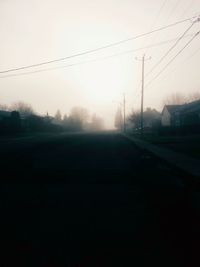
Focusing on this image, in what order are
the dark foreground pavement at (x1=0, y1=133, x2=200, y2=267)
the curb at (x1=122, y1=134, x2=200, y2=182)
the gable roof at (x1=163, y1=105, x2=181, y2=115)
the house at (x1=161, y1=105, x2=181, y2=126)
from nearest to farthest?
the dark foreground pavement at (x1=0, y1=133, x2=200, y2=267) → the curb at (x1=122, y1=134, x2=200, y2=182) → the house at (x1=161, y1=105, x2=181, y2=126) → the gable roof at (x1=163, y1=105, x2=181, y2=115)

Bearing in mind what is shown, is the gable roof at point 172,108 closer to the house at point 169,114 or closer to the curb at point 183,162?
the house at point 169,114

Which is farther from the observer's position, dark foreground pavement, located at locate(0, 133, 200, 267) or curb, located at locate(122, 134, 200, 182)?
curb, located at locate(122, 134, 200, 182)

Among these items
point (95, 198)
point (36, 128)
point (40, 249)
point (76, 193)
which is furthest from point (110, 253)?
point (36, 128)

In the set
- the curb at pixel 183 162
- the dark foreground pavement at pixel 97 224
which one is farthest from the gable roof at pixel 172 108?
the dark foreground pavement at pixel 97 224

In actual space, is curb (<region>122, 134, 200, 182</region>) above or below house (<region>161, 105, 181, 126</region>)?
below

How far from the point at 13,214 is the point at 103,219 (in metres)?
1.89

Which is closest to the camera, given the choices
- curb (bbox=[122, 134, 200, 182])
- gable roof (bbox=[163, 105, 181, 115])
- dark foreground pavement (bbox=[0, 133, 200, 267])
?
dark foreground pavement (bbox=[0, 133, 200, 267])

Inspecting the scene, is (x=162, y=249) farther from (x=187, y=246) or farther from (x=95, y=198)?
(x=95, y=198)

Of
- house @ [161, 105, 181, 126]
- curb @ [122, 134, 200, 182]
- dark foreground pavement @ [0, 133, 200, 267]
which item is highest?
house @ [161, 105, 181, 126]

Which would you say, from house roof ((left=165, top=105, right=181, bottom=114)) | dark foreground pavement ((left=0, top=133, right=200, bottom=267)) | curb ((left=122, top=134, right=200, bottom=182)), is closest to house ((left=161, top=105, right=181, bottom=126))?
house roof ((left=165, top=105, right=181, bottom=114))

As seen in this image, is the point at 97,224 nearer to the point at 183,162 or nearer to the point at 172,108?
the point at 183,162

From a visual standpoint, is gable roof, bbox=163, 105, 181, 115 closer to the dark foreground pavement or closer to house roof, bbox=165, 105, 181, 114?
house roof, bbox=165, 105, 181, 114

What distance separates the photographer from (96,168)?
17.3m

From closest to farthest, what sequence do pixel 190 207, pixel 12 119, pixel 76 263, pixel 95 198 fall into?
pixel 76 263 → pixel 190 207 → pixel 95 198 → pixel 12 119
